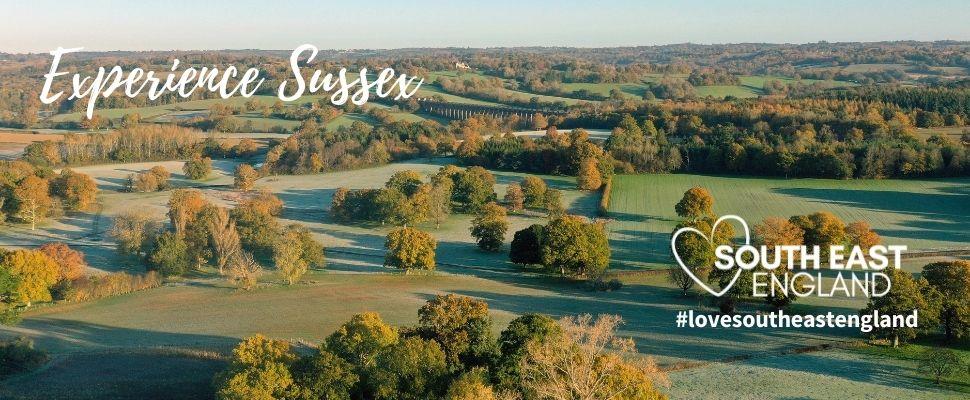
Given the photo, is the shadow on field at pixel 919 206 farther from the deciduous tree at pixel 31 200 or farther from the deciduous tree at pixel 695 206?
the deciduous tree at pixel 31 200

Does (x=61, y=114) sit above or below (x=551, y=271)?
above

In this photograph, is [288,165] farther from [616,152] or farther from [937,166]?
[937,166]

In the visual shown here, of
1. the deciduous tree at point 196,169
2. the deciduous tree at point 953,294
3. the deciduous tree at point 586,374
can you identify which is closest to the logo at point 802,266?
the deciduous tree at point 953,294

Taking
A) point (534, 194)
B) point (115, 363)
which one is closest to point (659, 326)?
point (115, 363)

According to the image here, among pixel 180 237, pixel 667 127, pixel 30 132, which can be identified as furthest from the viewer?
pixel 30 132

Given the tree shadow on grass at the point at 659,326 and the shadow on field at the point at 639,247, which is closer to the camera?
the tree shadow on grass at the point at 659,326

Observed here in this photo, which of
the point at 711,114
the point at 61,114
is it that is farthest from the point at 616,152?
the point at 61,114

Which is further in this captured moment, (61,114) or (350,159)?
(61,114)
